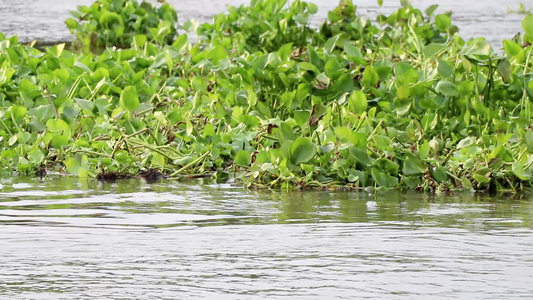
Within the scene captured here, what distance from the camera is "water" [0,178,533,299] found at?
319 centimetres

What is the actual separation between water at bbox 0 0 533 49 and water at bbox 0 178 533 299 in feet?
21.7

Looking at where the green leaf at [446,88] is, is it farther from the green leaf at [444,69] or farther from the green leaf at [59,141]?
the green leaf at [59,141]

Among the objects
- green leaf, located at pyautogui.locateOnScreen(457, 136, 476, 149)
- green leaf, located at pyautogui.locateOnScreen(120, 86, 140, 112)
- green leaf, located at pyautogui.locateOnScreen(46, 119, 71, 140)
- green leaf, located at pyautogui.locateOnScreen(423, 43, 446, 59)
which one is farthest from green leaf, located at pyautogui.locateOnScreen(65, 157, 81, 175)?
green leaf, located at pyautogui.locateOnScreen(423, 43, 446, 59)

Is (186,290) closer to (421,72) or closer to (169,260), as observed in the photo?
(169,260)

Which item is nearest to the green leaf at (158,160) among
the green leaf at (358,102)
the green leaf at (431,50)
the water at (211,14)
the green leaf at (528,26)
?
the green leaf at (358,102)

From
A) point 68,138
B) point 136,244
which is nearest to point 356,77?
point 68,138

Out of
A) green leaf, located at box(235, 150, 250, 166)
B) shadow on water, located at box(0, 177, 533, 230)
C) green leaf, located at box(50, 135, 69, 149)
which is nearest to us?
shadow on water, located at box(0, 177, 533, 230)

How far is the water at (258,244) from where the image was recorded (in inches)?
126

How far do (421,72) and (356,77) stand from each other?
42 centimetres

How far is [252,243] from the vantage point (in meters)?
3.78

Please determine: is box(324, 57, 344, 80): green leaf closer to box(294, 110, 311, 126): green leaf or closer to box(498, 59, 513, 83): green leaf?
box(294, 110, 311, 126): green leaf

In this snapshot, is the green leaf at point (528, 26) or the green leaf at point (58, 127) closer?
the green leaf at point (58, 127)

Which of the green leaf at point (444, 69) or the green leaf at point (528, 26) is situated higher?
the green leaf at point (528, 26)

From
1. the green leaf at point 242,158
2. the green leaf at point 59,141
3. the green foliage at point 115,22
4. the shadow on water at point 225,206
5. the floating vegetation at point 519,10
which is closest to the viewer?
the shadow on water at point 225,206
